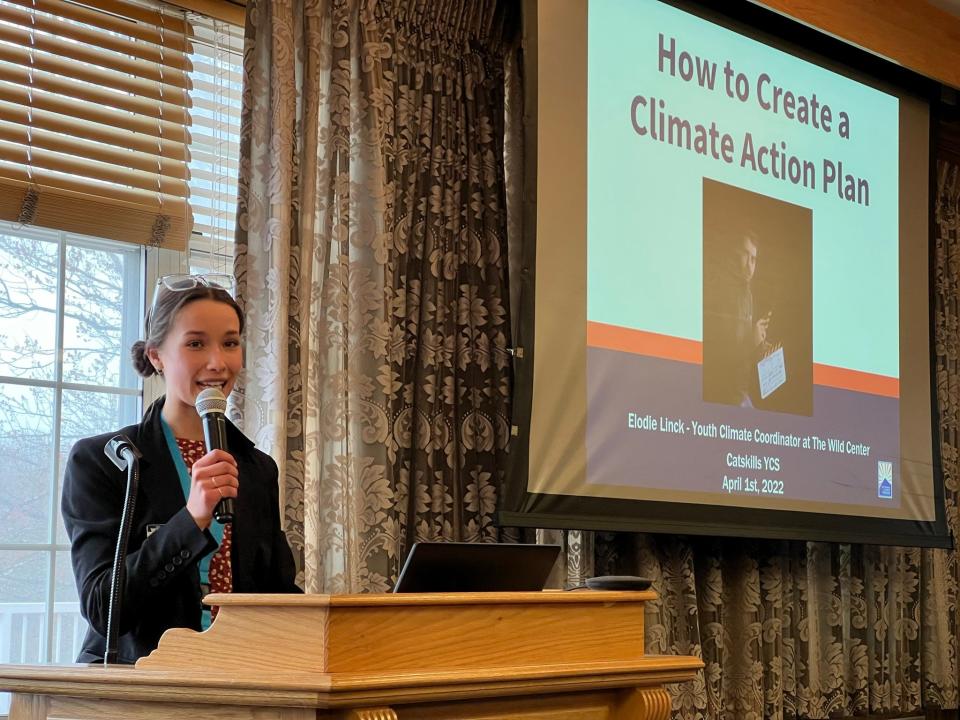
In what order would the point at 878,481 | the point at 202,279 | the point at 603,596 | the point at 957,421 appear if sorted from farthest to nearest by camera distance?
the point at 957,421, the point at 878,481, the point at 202,279, the point at 603,596

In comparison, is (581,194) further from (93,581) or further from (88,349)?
(93,581)

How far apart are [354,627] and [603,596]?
467 millimetres

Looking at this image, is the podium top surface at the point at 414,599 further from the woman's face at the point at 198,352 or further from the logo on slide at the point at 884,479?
the logo on slide at the point at 884,479

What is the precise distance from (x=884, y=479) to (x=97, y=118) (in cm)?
284

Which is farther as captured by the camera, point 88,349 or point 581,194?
point 581,194

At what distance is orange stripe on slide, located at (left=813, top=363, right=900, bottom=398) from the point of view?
414cm

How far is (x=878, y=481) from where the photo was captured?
4.26 m

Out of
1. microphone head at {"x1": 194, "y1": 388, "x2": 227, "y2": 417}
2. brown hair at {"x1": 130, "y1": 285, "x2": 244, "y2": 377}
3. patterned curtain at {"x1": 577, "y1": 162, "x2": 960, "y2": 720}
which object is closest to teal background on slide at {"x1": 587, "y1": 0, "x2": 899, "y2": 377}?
patterned curtain at {"x1": 577, "y1": 162, "x2": 960, "y2": 720}

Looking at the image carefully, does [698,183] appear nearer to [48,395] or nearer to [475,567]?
[48,395]

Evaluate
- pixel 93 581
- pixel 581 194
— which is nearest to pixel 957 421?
pixel 581 194

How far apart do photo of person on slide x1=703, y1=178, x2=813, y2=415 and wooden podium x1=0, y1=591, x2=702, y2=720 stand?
84.0 inches

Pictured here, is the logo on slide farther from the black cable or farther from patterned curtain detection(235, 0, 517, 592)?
the black cable

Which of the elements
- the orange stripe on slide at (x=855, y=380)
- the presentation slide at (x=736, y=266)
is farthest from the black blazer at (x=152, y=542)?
the orange stripe on slide at (x=855, y=380)

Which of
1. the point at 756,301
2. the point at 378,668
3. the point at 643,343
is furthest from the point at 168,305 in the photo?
the point at 756,301
